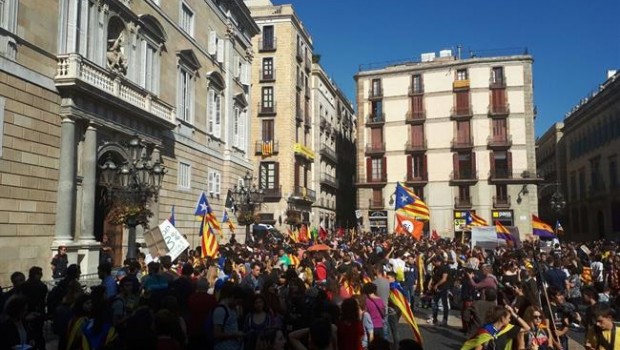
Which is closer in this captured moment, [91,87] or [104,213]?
[91,87]

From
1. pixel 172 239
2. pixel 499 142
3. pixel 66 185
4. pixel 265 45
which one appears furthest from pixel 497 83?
pixel 172 239

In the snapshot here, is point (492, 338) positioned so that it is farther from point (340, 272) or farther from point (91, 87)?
point (91, 87)

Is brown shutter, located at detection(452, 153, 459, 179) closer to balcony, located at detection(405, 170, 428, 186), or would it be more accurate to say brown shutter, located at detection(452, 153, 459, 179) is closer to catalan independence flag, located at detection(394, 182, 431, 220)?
balcony, located at detection(405, 170, 428, 186)

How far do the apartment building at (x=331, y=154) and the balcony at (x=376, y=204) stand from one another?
187 inches

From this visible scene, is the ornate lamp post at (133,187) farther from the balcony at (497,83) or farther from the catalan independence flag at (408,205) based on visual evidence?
the balcony at (497,83)

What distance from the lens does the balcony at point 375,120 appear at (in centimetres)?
5184

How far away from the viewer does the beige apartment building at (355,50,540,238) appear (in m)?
47.7

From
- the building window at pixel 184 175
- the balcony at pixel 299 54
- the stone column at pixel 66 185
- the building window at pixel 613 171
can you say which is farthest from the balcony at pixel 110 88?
the building window at pixel 613 171

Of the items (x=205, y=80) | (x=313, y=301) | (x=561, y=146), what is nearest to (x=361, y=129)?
(x=561, y=146)

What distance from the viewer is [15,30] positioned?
14211 millimetres

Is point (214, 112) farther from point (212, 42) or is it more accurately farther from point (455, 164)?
point (455, 164)

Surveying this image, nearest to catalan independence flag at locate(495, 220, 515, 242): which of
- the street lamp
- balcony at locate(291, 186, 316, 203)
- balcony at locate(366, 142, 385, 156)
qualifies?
the street lamp

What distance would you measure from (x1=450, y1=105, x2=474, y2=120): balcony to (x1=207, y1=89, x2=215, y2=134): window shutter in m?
28.5

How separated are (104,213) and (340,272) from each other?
13322 mm
